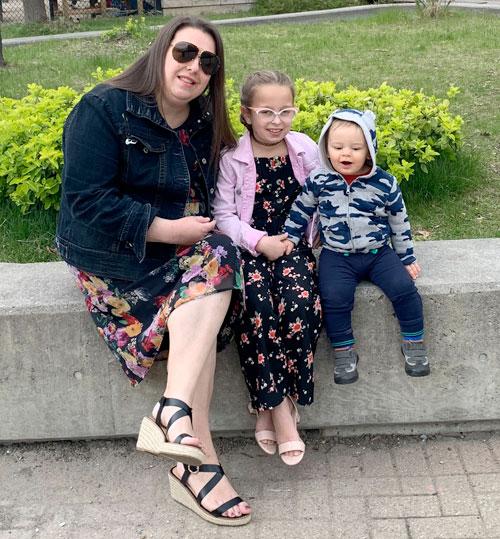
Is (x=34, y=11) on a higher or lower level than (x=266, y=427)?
lower

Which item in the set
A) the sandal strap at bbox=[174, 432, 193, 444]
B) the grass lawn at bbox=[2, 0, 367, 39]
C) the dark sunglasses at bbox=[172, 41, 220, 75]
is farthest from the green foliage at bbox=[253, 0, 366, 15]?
the sandal strap at bbox=[174, 432, 193, 444]

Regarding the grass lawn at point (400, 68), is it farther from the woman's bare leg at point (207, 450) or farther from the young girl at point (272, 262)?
the woman's bare leg at point (207, 450)

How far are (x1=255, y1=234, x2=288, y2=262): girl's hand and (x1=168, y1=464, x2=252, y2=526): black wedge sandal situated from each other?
2.44ft

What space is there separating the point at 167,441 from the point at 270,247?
0.79m

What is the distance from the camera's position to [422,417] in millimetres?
3158

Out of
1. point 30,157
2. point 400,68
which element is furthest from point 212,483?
point 400,68

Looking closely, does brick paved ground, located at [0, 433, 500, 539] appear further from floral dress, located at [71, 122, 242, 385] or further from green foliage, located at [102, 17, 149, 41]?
green foliage, located at [102, 17, 149, 41]

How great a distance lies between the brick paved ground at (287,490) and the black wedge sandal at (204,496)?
0.03m

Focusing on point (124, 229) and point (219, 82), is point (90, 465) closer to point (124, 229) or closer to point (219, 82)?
point (124, 229)

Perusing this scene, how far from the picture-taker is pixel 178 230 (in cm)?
278

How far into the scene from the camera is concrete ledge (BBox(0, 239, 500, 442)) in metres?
2.98

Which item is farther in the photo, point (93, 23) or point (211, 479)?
point (93, 23)

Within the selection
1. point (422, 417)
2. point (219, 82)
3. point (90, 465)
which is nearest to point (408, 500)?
point (422, 417)

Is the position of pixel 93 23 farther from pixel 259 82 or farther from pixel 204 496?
pixel 204 496
